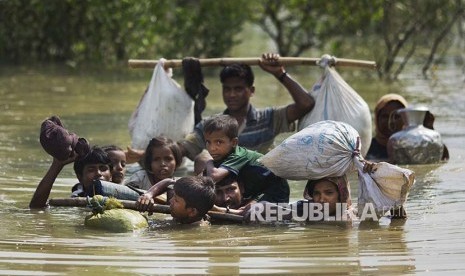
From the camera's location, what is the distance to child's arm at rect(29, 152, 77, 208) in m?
7.20

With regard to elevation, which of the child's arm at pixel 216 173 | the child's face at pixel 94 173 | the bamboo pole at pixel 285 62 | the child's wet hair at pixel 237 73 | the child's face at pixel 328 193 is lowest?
the child's face at pixel 328 193

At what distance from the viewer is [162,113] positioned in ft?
28.8

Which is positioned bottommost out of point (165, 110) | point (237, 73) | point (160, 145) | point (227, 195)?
point (227, 195)

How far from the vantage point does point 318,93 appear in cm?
870

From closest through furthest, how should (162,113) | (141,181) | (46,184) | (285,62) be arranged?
1. (46,184)
2. (141,181)
3. (285,62)
4. (162,113)

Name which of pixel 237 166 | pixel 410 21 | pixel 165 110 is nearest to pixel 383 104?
pixel 165 110

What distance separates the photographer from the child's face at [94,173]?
7363mm

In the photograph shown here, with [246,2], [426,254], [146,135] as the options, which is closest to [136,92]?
[246,2]

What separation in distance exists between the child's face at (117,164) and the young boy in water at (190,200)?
760 mm

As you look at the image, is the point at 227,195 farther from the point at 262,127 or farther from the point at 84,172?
the point at 262,127

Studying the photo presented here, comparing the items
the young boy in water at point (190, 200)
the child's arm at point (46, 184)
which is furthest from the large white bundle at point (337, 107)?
the child's arm at point (46, 184)

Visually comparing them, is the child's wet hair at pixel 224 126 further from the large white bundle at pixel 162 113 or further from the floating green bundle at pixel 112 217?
the large white bundle at pixel 162 113

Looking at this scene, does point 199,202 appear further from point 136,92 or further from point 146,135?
point 136,92

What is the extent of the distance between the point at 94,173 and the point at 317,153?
1.41 metres
